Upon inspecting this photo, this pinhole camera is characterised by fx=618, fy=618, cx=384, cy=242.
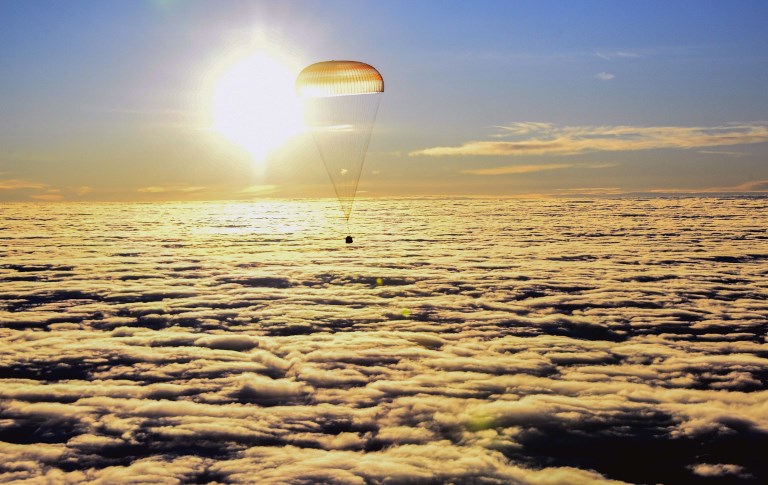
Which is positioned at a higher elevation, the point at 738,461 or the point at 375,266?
the point at 375,266

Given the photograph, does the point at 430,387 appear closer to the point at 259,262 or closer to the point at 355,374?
the point at 355,374

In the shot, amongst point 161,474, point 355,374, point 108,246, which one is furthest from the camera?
point 108,246

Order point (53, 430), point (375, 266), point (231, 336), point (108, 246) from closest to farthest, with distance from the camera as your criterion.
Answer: point (53, 430), point (231, 336), point (375, 266), point (108, 246)

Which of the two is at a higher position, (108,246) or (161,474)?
(108,246)

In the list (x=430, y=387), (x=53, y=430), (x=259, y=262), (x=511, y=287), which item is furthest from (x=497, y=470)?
(x=259, y=262)

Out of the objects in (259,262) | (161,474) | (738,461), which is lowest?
(738,461)

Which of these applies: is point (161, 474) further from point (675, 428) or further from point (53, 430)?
point (675, 428)

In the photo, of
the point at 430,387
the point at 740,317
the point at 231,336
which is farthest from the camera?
the point at 740,317

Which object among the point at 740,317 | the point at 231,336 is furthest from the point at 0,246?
the point at 740,317

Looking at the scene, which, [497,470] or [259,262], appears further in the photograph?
[259,262]
